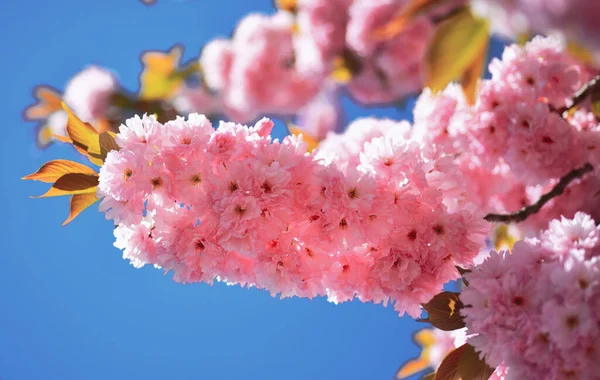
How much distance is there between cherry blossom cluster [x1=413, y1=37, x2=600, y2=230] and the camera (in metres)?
0.94

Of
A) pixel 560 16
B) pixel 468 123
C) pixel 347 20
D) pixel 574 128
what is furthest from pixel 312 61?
pixel 560 16

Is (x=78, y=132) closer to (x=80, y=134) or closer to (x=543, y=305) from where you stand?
(x=80, y=134)

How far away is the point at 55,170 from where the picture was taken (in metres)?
0.75

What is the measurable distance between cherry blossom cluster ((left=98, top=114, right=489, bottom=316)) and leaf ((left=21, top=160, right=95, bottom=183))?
0.32ft

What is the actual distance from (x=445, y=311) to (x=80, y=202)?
481 millimetres

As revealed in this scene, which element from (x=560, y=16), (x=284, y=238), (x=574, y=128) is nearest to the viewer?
(x=560, y=16)

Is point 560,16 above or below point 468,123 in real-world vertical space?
below

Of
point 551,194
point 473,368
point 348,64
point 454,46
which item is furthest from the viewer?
point 348,64

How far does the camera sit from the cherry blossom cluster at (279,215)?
67 centimetres

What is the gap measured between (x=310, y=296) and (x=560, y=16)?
0.49 metres

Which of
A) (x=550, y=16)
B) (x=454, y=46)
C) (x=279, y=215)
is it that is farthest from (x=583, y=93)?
(x=550, y=16)

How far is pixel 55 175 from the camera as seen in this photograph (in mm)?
755

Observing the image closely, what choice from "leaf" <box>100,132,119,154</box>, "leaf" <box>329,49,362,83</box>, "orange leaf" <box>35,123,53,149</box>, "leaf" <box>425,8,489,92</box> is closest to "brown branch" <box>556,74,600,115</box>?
"leaf" <box>425,8,489,92</box>

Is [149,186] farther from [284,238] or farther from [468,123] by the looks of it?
[468,123]
